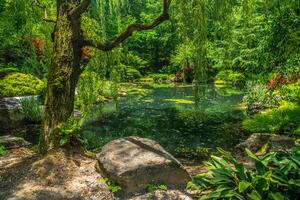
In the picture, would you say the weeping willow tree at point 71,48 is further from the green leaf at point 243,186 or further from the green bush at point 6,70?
the green bush at point 6,70

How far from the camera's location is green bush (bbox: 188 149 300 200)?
4164 mm

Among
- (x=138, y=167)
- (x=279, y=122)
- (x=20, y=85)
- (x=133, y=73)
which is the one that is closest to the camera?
(x=138, y=167)

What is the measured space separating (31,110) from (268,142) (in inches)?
322

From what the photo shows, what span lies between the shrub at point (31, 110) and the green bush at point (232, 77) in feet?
41.9

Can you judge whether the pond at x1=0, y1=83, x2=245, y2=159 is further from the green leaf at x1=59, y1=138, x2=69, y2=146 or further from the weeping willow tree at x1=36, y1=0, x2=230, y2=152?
the green leaf at x1=59, y1=138, x2=69, y2=146

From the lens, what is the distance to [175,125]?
12.6 m

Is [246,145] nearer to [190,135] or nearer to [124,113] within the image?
[190,135]

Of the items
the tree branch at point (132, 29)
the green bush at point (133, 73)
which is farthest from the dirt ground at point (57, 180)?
the green bush at point (133, 73)

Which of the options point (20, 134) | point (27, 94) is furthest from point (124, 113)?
point (20, 134)

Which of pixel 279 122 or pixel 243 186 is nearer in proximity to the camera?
pixel 243 186

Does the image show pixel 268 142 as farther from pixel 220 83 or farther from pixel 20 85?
pixel 220 83

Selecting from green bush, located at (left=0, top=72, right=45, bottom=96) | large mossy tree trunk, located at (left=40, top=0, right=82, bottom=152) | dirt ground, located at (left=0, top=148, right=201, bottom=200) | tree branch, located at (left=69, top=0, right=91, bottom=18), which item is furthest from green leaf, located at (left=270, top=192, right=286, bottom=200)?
green bush, located at (left=0, top=72, right=45, bottom=96)

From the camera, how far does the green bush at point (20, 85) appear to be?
1330cm

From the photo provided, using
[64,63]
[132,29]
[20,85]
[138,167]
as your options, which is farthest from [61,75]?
[20,85]
